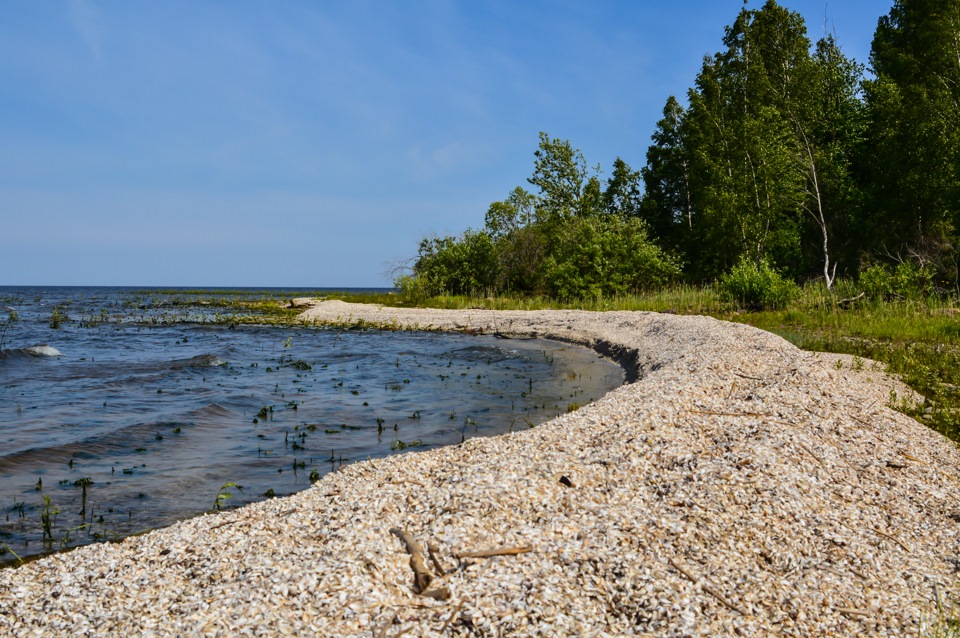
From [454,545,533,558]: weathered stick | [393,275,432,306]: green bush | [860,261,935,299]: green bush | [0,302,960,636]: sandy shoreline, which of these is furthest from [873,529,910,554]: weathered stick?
[393,275,432,306]: green bush

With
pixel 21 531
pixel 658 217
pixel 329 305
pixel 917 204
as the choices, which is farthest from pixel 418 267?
pixel 21 531

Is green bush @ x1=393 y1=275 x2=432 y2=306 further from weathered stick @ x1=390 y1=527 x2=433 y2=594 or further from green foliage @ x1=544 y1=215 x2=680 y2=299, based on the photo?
weathered stick @ x1=390 y1=527 x2=433 y2=594

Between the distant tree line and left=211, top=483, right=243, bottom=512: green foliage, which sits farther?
the distant tree line

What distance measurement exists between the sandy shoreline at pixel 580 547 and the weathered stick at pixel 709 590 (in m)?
0.02

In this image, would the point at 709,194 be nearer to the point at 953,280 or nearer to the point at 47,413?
the point at 953,280

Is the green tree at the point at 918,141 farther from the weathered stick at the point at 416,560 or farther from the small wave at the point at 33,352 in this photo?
the small wave at the point at 33,352

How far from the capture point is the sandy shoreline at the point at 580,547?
4125mm

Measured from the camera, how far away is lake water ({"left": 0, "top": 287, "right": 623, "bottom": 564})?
770 centimetres

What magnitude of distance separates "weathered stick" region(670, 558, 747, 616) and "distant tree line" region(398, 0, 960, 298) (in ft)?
85.6

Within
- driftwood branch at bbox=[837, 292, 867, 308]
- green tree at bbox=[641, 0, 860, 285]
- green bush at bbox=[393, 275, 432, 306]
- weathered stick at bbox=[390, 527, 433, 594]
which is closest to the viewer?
weathered stick at bbox=[390, 527, 433, 594]

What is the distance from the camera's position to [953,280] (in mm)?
30094

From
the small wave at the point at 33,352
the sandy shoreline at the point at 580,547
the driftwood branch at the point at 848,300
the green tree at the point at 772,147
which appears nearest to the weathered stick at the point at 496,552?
the sandy shoreline at the point at 580,547

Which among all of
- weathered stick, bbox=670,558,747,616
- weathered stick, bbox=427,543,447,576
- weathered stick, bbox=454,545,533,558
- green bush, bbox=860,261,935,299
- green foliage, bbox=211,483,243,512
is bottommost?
green foliage, bbox=211,483,243,512

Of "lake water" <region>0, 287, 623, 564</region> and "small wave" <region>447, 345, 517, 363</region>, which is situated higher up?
"small wave" <region>447, 345, 517, 363</region>
